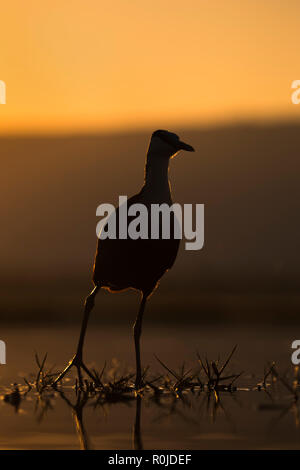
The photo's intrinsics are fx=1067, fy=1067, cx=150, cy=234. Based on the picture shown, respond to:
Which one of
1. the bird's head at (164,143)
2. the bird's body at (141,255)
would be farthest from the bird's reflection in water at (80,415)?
the bird's head at (164,143)

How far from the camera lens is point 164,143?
10.2 metres

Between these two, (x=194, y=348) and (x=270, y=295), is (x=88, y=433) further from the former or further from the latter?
(x=270, y=295)

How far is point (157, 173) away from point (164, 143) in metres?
0.32

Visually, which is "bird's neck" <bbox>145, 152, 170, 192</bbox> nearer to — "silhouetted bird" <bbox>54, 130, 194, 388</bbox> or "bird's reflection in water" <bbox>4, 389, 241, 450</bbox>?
"silhouetted bird" <bbox>54, 130, 194, 388</bbox>

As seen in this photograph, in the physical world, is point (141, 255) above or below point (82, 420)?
above

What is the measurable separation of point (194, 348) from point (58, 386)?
411 centimetres

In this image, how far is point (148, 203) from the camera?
10016 mm

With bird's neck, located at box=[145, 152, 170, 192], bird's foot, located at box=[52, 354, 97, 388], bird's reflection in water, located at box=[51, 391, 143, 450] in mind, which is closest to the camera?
bird's reflection in water, located at box=[51, 391, 143, 450]

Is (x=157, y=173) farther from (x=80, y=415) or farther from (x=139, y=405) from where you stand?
Result: (x=80, y=415)

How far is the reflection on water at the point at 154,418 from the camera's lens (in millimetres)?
6887

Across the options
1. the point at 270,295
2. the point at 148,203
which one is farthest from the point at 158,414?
the point at 270,295

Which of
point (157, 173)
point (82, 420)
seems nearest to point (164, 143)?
point (157, 173)

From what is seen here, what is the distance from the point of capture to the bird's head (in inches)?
400

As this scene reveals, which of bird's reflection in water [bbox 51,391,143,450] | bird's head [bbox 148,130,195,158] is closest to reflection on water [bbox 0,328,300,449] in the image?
bird's reflection in water [bbox 51,391,143,450]
